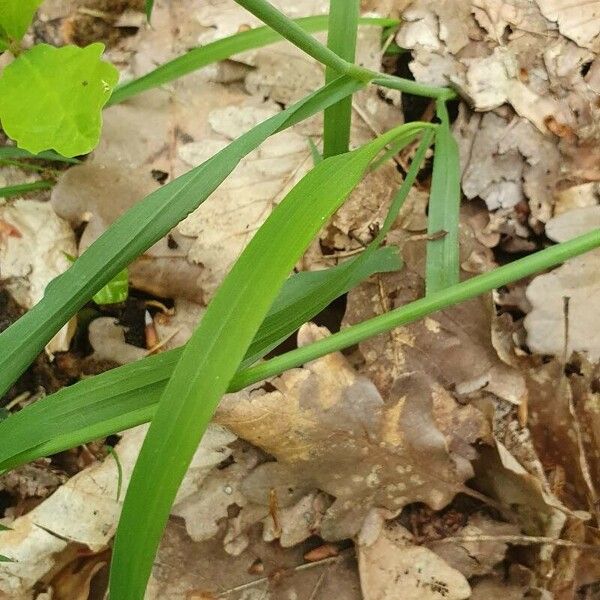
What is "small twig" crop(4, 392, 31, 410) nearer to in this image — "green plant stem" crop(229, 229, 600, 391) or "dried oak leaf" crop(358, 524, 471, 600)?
"green plant stem" crop(229, 229, 600, 391)

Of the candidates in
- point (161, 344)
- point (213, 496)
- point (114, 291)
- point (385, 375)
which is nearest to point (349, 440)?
point (385, 375)

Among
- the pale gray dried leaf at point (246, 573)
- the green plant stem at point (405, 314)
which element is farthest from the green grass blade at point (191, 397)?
the pale gray dried leaf at point (246, 573)

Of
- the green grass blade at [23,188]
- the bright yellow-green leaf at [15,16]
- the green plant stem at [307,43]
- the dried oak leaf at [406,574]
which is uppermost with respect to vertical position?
the bright yellow-green leaf at [15,16]

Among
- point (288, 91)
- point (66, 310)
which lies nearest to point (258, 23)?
point (288, 91)

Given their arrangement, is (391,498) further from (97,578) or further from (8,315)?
(8,315)

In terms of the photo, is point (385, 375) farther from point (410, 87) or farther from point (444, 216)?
point (410, 87)

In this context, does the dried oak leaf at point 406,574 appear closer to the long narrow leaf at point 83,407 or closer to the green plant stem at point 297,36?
the long narrow leaf at point 83,407
